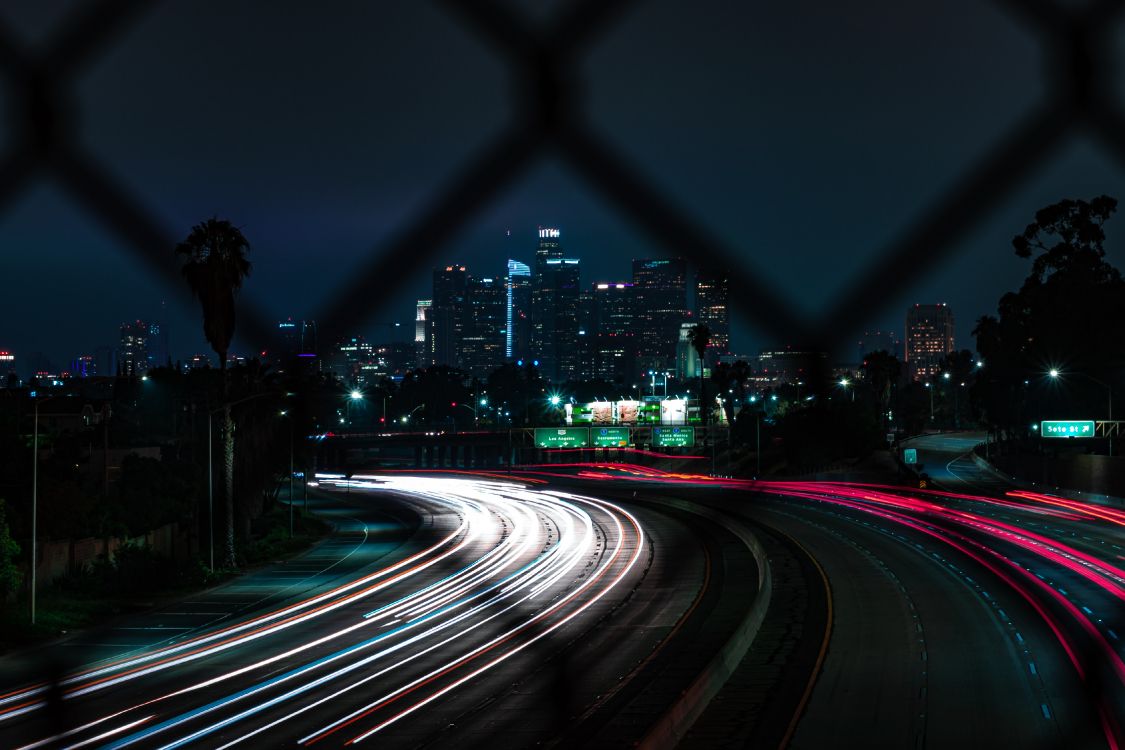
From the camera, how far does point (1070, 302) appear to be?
302ft

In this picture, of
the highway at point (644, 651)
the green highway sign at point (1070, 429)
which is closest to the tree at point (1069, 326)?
the green highway sign at point (1070, 429)

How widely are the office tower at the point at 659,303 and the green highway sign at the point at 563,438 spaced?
120525 millimetres

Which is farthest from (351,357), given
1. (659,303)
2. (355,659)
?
(355,659)

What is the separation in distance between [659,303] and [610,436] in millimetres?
124423

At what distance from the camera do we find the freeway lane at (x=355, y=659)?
73.9 ft

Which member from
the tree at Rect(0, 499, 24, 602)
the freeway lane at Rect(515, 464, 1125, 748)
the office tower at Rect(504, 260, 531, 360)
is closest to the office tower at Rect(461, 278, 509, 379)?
the office tower at Rect(504, 260, 531, 360)

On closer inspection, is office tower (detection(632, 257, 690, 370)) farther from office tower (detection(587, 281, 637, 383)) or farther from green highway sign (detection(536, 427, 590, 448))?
green highway sign (detection(536, 427, 590, 448))

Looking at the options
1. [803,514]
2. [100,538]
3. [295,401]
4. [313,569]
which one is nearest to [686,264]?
[295,401]

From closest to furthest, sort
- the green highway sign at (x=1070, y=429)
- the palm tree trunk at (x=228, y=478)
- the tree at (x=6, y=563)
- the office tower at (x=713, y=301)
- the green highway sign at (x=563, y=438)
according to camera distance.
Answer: the office tower at (x=713, y=301) → the tree at (x=6, y=563) → the palm tree trunk at (x=228, y=478) → the green highway sign at (x=1070, y=429) → the green highway sign at (x=563, y=438)

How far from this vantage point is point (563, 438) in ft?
424

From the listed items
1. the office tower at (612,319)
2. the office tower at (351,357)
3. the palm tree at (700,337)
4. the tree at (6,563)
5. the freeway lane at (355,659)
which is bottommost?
the freeway lane at (355,659)

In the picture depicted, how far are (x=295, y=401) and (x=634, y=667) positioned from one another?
973 inches

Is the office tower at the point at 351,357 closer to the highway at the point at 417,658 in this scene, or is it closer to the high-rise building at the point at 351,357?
the high-rise building at the point at 351,357

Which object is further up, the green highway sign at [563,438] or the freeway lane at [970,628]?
the green highway sign at [563,438]
